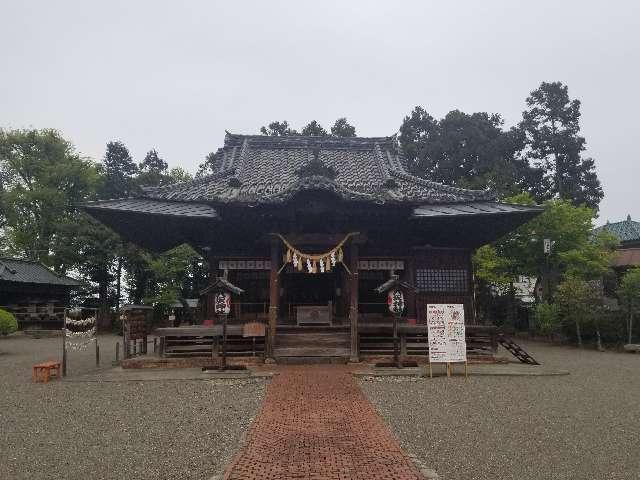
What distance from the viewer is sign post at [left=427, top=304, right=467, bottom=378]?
38.8 ft

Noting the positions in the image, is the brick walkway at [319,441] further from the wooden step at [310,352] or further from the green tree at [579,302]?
the green tree at [579,302]

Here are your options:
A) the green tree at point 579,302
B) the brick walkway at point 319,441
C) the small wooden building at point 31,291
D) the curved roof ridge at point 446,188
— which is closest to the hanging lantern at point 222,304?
the brick walkway at point 319,441

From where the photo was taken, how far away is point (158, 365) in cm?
1341

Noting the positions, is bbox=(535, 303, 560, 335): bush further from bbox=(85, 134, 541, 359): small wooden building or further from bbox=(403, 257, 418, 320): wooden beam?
bbox=(403, 257, 418, 320): wooden beam

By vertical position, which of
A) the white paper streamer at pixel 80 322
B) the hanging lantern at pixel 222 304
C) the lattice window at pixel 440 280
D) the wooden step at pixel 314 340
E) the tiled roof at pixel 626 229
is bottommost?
the wooden step at pixel 314 340

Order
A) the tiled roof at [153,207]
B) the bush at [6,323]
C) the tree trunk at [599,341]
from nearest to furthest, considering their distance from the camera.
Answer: the tiled roof at [153,207] < the tree trunk at [599,341] < the bush at [6,323]

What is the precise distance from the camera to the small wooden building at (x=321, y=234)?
542 inches

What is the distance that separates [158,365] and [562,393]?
10720 millimetres

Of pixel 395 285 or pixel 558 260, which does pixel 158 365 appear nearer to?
pixel 395 285

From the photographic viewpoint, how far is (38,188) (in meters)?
41.1

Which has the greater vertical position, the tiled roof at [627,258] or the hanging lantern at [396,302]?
the tiled roof at [627,258]

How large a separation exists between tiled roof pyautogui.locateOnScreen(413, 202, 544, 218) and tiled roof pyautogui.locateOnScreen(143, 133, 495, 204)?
0.84 feet

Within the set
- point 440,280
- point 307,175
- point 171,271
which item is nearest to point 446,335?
point 440,280

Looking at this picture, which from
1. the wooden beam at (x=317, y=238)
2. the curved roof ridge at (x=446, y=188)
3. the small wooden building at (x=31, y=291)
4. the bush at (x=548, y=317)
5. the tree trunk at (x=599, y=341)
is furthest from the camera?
the small wooden building at (x=31, y=291)
